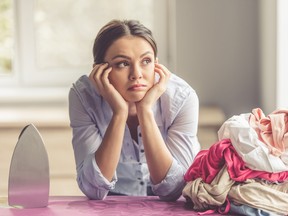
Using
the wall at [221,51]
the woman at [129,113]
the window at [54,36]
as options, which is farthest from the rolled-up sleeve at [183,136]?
the window at [54,36]

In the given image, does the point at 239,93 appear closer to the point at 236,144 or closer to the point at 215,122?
the point at 215,122

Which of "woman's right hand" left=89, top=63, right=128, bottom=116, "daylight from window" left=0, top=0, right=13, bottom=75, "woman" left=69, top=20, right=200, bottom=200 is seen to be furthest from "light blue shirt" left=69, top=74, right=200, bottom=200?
"daylight from window" left=0, top=0, right=13, bottom=75

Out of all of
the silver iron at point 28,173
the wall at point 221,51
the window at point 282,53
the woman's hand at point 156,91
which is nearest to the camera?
the silver iron at point 28,173

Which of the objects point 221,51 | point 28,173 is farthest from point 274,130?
point 221,51

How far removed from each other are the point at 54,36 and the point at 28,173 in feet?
6.69

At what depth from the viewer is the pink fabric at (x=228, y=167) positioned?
4.91 ft

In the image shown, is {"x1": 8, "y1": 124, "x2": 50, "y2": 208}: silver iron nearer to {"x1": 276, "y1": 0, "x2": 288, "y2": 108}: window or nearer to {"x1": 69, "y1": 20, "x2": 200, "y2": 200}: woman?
{"x1": 69, "y1": 20, "x2": 200, "y2": 200}: woman

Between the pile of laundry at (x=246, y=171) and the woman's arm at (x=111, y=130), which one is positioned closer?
the pile of laundry at (x=246, y=171)

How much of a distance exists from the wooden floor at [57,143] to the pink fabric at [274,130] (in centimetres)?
150

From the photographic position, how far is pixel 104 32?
1.75m

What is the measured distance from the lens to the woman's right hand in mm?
1724

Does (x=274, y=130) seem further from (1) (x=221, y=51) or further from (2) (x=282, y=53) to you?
(1) (x=221, y=51)

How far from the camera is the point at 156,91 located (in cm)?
175

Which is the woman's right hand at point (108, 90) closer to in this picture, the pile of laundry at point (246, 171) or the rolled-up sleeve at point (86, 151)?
the rolled-up sleeve at point (86, 151)
